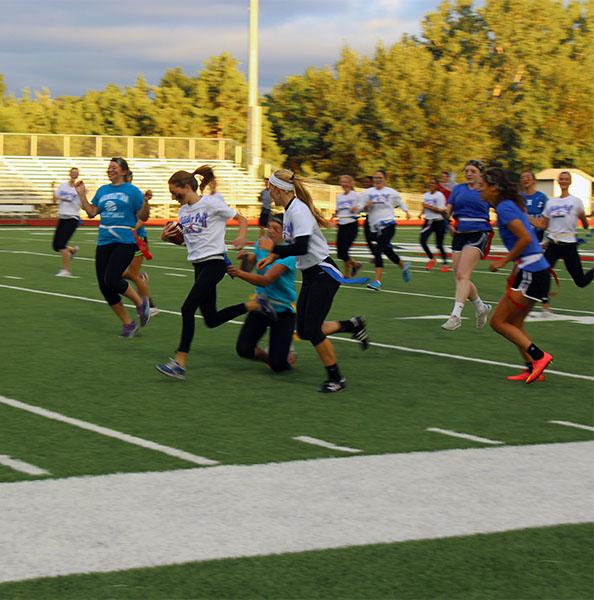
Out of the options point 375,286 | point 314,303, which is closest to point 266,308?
point 314,303

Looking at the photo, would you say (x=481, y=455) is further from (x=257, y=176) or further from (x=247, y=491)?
(x=257, y=176)

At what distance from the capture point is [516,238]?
32.6 ft

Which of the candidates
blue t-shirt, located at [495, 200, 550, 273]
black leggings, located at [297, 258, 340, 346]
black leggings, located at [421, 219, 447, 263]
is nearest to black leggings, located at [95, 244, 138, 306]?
black leggings, located at [297, 258, 340, 346]

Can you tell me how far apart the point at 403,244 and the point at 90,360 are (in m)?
21.9

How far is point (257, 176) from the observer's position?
172ft

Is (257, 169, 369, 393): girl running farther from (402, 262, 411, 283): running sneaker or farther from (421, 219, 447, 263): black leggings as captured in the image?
(421, 219, 447, 263): black leggings

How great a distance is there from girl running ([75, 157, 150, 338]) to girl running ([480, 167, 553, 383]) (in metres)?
4.26

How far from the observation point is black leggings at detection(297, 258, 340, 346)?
922 centimetres

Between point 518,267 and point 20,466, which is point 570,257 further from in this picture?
point 20,466

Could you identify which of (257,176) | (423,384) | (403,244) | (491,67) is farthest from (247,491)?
(491,67)

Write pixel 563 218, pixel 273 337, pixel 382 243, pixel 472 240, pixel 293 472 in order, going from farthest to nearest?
pixel 382 243, pixel 563 218, pixel 472 240, pixel 273 337, pixel 293 472

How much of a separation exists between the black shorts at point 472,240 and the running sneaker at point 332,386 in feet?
17.3

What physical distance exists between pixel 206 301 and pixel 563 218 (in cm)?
706

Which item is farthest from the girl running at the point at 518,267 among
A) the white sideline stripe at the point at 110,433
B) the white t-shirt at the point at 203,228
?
the white sideline stripe at the point at 110,433
